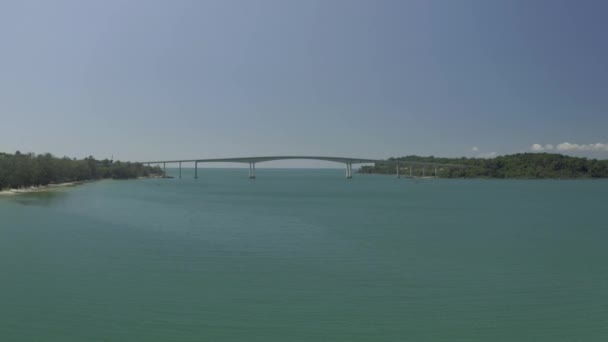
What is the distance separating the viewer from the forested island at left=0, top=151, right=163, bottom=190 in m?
51.9

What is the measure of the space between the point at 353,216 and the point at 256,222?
7689mm

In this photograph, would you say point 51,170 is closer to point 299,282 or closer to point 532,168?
point 299,282

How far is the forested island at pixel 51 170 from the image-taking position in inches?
2042

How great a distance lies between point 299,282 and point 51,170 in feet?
206

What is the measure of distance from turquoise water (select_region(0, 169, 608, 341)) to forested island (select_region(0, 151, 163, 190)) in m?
32.2

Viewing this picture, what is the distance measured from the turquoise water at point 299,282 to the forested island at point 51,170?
32223mm

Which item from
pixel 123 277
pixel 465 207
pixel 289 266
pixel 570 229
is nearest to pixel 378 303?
pixel 289 266

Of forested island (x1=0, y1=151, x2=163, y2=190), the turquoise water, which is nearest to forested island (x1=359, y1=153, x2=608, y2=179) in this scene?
forested island (x1=0, y1=151, x2=163, y2=190)

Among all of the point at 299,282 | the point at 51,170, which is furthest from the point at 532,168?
the point at 299,282

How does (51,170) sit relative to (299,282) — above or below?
above

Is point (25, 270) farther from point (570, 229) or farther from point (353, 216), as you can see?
point (570, 229)

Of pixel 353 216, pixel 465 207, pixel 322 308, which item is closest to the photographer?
pixel 322 308

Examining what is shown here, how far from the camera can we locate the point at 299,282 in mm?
12664

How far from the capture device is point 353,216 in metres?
30.6
